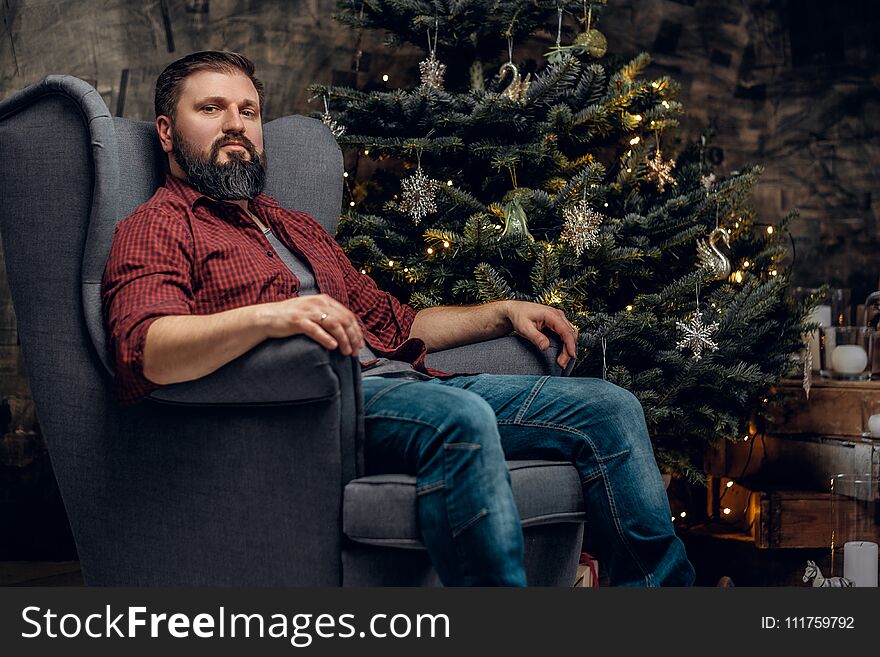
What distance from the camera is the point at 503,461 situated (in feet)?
4.31

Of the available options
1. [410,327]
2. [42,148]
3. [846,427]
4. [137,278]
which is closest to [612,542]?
[410,327]

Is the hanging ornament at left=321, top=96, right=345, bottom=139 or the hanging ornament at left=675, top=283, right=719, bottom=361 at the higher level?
the hanging ornament at left=321, top=96, right=345, bottom=139

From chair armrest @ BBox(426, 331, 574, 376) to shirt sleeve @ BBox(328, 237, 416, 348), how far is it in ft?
0.32

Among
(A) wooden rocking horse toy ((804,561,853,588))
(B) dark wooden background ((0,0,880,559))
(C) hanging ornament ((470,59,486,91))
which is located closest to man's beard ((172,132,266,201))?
(C) hanging ornament ((470,59,486,91))

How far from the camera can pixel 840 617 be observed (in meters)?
1.48

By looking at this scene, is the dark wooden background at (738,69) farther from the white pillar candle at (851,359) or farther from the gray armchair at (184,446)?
the gray armchair at (184,446)

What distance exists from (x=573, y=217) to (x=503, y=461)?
1.16 meters

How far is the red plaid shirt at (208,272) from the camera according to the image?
1369mm

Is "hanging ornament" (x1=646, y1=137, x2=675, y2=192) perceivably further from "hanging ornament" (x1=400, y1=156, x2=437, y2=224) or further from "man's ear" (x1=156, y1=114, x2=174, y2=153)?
"man's ear" (x1=156, y1=114, x2=174, y2=153)

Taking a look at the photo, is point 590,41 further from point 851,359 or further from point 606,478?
point 606,478

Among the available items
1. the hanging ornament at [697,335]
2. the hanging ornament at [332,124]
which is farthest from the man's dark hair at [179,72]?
the hanging ornament at [697,335]

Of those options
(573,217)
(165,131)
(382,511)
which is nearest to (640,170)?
(573,217)

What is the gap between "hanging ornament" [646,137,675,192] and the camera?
8.48 ft

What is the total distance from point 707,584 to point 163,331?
1.97m
